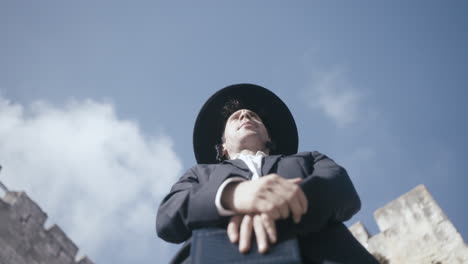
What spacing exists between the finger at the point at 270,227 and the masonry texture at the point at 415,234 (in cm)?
481

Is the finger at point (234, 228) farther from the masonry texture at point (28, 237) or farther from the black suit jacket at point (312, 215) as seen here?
the masonry texture at point (28, 237)

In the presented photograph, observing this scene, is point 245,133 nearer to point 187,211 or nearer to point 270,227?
point 187,211

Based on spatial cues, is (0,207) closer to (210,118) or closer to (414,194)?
(210,118)

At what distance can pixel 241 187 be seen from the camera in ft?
4.49

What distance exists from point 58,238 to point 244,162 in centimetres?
696

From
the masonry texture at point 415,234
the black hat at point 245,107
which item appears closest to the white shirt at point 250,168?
the black hat at point 245,107

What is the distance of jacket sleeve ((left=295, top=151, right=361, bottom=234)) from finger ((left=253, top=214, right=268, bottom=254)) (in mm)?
155

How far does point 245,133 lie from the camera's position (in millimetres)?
2355

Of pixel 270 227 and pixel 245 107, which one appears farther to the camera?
pixel 245 107

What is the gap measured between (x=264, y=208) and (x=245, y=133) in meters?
1.14

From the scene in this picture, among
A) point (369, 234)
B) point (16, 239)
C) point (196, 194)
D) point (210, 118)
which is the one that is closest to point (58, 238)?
point (16, 239)

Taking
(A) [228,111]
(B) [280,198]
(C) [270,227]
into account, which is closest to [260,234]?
(C) [270,227]

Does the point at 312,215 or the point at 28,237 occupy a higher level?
the point at 28,237

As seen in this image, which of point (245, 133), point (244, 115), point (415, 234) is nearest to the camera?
point (245, 133)
